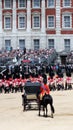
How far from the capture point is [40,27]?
80438mm

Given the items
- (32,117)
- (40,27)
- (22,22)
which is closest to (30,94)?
(32,117)

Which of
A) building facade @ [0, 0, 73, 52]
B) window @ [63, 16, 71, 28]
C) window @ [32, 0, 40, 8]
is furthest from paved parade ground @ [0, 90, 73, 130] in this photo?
window @ [32, 0, 40, 8]

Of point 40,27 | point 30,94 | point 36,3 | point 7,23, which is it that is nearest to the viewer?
point 30,94

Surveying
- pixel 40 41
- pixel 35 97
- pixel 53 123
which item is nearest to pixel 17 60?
pixel 40 41

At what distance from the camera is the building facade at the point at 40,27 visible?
263 feet

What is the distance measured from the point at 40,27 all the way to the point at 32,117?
163 feet

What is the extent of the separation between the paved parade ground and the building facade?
38.8 m

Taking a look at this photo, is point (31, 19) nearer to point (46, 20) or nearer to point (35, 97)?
point (46, 20)

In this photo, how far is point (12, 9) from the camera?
81.8m

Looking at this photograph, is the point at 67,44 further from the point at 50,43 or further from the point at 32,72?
the point at 32,72

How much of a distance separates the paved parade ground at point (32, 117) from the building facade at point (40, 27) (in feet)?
127

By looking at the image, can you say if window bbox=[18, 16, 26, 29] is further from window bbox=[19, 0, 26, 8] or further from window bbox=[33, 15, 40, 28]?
window bbox=[19, 0, 26, 8]

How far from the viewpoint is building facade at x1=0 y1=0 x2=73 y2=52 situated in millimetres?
80250

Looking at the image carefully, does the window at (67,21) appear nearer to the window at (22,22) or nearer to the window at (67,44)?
the window at (67,44)
